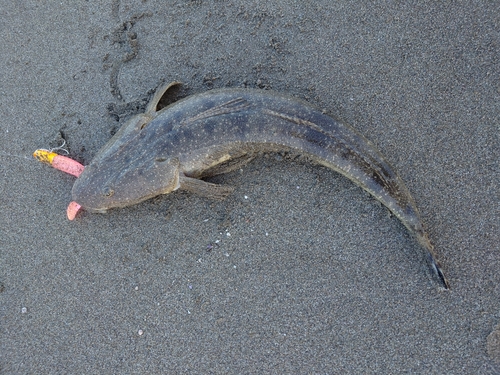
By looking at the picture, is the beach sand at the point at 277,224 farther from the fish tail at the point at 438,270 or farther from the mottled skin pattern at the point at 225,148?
the mottled skin pattern at the point at 225,148

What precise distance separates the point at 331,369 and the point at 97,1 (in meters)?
4.60

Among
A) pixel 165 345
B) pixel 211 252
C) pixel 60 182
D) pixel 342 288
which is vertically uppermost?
pixel 60 182

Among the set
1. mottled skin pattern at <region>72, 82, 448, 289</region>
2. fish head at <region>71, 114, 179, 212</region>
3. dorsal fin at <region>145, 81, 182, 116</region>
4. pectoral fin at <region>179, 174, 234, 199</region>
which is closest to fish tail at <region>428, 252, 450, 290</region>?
mottled skin pattern at <region>72, 82, 448, 289</region>

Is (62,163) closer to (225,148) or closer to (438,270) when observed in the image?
(225,148)

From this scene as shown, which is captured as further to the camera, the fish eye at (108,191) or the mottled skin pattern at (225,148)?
the fish eye at (108,191)

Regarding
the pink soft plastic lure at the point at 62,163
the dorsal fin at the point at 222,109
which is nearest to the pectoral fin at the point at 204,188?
the dorsal fin at the point at 222,109

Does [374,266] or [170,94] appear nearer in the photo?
[374,266]

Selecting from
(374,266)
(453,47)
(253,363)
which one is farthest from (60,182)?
(453,47)

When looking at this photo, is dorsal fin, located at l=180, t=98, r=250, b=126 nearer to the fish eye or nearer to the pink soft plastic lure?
the fish eye

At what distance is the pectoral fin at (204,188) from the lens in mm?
3543

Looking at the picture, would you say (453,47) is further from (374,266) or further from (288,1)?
(374,266)

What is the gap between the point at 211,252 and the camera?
12.2 ft

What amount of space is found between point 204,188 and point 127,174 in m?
0.72

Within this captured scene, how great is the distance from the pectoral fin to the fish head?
0.09 meters
